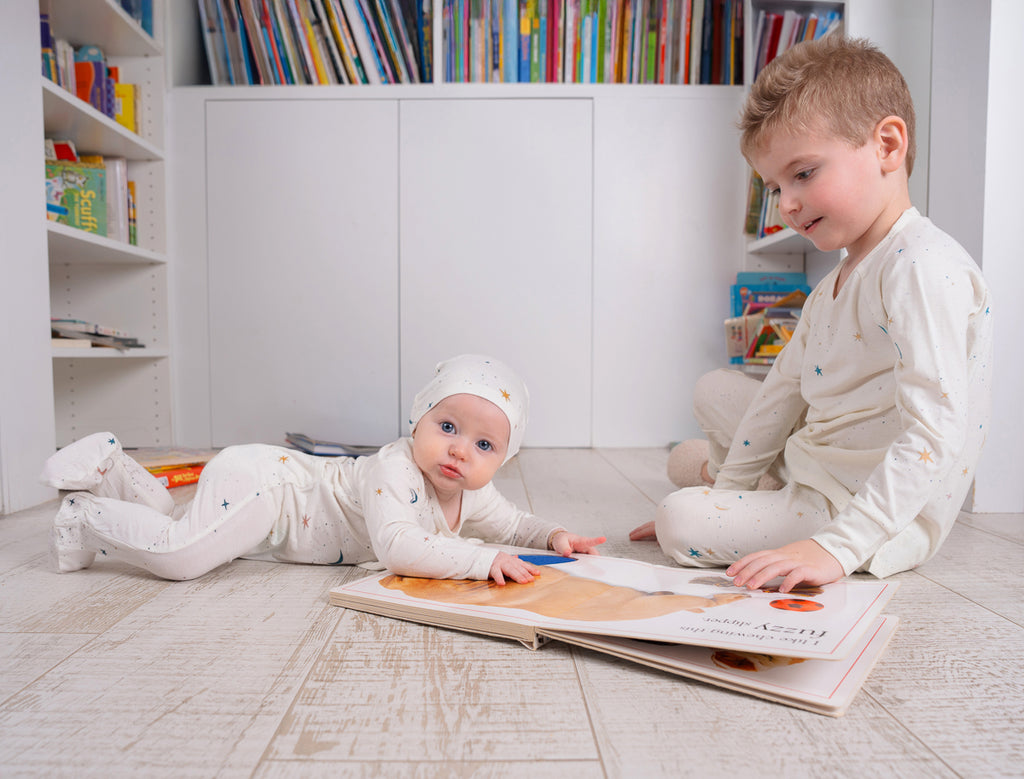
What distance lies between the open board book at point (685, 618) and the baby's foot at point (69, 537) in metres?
0.39

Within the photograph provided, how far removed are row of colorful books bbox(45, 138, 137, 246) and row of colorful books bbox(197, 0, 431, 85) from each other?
0.50 meters

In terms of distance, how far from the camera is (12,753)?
20.0 inches

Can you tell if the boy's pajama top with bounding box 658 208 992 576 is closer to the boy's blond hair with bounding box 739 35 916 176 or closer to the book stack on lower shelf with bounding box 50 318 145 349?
the boy's blond hair with bounding box 739 35 916 176

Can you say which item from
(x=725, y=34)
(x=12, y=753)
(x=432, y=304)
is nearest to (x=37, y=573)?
(x=12, y=753)

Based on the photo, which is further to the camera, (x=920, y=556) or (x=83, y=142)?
(x=83, y=142)

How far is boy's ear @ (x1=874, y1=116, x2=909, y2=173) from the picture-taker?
888 millimetres

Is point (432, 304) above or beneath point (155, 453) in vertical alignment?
above

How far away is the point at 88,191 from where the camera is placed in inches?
79.9

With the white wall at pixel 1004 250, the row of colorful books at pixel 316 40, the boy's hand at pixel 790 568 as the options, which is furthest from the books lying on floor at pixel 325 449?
the white wall at pixel 1004 250

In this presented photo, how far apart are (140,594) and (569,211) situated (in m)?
1.82

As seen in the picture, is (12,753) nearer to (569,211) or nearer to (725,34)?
(569,211)

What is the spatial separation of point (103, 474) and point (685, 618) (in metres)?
0.83

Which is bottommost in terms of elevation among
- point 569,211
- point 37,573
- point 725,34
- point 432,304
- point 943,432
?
point 37,573

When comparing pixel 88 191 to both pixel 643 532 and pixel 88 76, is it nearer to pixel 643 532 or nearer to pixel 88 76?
pixel 88 76
